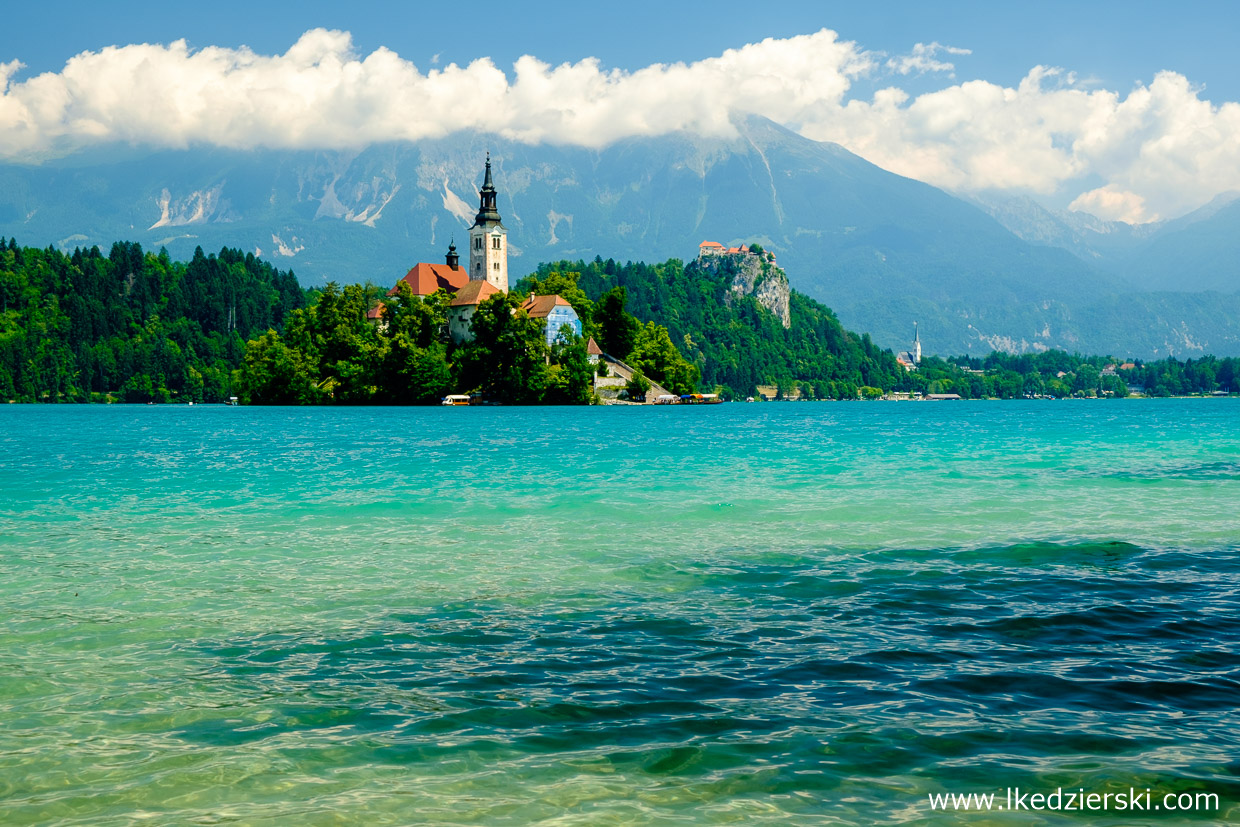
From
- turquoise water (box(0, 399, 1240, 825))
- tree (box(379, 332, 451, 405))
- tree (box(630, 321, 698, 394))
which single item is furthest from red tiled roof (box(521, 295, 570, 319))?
turquoise water (box(0, 399, 1240, 825))

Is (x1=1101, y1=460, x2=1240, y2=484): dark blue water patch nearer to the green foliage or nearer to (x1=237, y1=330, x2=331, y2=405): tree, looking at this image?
the green foliage

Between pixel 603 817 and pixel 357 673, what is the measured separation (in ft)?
12.9

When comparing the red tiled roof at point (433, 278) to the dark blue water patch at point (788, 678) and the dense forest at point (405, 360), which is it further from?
the dark blue water patch at point (788, 678)

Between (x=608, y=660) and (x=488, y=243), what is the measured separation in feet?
570

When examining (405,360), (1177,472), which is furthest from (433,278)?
(1177,472)

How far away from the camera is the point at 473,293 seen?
153 metres

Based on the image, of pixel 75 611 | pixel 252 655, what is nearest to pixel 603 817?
pixel 252 655

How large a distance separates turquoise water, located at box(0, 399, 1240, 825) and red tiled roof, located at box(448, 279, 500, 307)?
421 feet

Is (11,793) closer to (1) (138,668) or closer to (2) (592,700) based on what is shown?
(1) (138,668)

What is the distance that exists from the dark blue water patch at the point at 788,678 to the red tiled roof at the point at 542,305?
5007 inches

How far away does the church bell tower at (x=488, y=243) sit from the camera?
589 ft

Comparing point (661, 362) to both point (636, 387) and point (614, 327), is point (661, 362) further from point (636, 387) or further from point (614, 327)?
point (636, 387)

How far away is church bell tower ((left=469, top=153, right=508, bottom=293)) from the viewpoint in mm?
179375

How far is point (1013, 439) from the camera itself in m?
60.2
